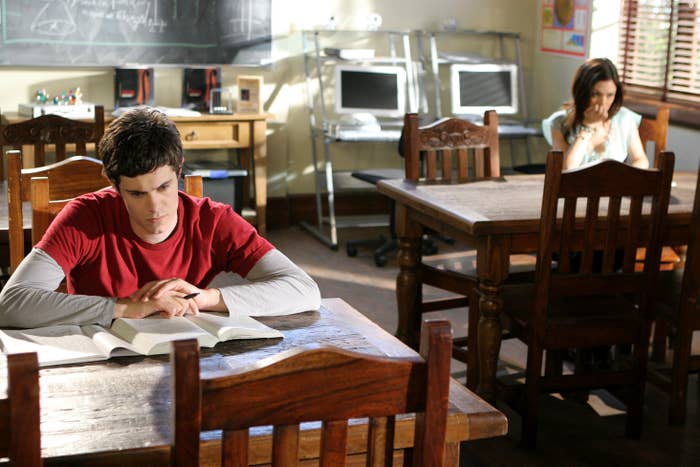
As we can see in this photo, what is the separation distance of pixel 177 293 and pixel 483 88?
4.37 meters

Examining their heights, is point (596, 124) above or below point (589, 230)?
above

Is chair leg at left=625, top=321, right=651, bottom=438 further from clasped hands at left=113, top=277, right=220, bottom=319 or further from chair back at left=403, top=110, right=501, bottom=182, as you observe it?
clasped hands at left=113, top=277, right=220, bottom=319

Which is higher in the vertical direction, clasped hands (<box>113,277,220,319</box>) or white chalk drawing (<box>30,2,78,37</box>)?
white chalk drawing (<box>30,2,78,37</box>)

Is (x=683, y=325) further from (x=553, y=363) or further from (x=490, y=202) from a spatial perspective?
(x=490, y=202)

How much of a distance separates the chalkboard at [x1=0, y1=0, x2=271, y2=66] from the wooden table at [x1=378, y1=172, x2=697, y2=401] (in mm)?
2518

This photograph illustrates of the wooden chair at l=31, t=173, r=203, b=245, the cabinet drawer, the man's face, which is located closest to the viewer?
the man's face

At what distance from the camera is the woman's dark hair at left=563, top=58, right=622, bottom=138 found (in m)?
3.78

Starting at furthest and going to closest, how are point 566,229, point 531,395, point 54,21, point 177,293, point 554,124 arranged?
point 54,21
point 554,124
point 531,395
point 566,229
point 177,293

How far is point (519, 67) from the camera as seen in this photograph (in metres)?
6.12

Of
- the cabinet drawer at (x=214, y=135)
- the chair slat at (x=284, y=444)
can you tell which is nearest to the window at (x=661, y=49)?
the cabinet drawer at (x=214, y=135)

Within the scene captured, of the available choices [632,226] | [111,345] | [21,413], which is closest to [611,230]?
[632,226]

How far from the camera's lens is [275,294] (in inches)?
76.7

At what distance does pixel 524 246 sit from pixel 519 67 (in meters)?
3.36

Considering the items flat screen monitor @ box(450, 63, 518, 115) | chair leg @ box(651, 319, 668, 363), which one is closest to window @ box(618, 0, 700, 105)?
flat screen monitor @ box(450, 63, 518, 115)
